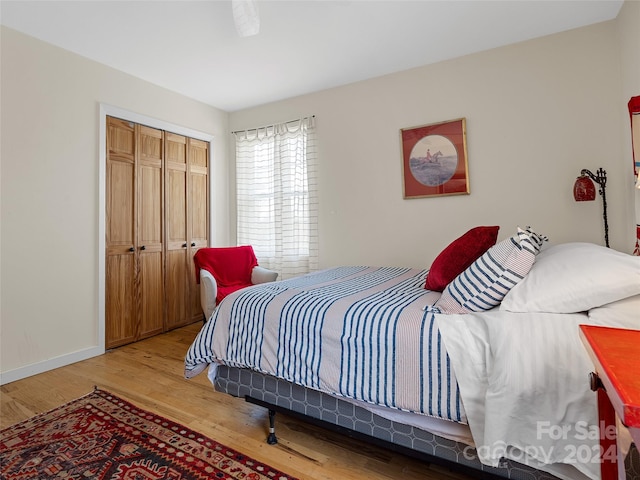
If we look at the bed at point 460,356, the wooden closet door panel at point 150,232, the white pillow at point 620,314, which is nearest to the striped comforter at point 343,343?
the bed at point 460,356

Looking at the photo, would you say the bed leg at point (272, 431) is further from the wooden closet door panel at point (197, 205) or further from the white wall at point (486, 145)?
the wooden closet door panel at point (197, 205)

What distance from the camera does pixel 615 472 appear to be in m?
0.90

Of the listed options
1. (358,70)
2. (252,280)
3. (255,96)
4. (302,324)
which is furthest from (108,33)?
(302,324)

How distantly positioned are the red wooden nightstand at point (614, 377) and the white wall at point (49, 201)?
3.40 metres

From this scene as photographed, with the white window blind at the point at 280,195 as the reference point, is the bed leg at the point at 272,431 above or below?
below

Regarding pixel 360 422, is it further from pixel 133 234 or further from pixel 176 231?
pixel 176 231

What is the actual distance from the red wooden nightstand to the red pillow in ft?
2.95

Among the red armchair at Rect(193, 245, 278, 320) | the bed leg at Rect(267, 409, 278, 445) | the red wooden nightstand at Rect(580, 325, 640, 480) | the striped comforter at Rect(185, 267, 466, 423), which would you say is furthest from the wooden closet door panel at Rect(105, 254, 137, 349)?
the red wooden nightstand at Rect(580, 325, 640, 480)

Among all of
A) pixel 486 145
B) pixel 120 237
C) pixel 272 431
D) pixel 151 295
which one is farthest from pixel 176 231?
pixel 486 145

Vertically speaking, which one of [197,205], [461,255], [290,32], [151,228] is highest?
[290,32]

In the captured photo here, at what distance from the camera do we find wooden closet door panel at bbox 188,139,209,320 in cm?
386

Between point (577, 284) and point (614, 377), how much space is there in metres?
0.69

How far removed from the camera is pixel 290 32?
2.56m

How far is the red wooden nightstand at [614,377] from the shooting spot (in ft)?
1.73
